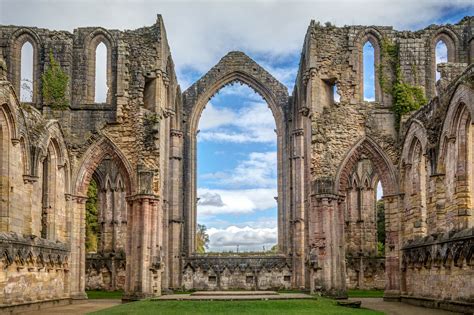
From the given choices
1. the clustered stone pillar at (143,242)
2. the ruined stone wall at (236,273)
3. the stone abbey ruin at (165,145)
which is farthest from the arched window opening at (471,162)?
the ruined stone wall at (236,273)

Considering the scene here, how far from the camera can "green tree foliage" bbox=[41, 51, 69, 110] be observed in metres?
23.1

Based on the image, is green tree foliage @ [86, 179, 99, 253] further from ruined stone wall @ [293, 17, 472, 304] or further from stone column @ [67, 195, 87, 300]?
ruined stone wall @ [293, 17, 472, 304]

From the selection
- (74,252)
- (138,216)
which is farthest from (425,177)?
(74,252)

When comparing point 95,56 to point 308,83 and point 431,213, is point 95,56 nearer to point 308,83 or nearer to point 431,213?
point 308,83

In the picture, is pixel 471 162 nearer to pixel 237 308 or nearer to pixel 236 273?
pixel 237 308

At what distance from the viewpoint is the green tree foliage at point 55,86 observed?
23.1 m

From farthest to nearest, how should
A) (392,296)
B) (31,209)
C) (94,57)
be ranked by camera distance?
(94,57) < (392,296) < (31,209)

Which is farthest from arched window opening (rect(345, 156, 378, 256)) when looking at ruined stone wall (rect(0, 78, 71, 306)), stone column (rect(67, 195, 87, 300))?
ruined stone wall (rect(0, 78, 71, 306))

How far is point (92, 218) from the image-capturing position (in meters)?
34.9

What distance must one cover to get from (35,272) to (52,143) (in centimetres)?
464

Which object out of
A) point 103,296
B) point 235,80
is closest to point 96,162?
point 103,296

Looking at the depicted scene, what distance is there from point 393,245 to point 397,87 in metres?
5.14

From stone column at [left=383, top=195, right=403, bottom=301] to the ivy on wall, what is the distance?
2.58 metres

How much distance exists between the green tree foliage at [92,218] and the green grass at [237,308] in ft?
63.8
